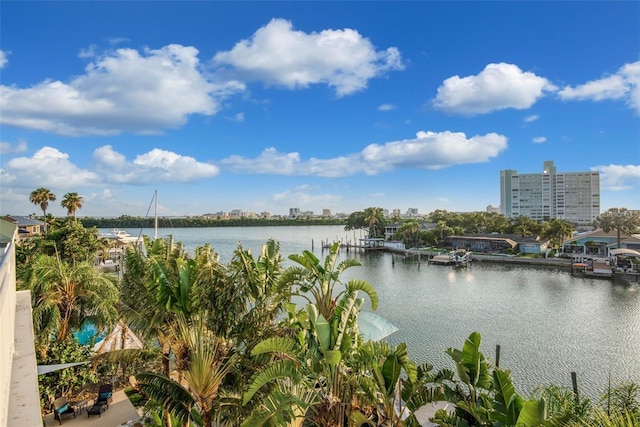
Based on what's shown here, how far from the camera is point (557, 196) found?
140 meters

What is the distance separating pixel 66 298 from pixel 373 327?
31.3 feet

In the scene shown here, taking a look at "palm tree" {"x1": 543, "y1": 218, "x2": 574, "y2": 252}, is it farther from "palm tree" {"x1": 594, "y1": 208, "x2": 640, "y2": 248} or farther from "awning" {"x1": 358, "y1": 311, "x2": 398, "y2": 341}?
"awning" {"x1": 358, "y1": 311, "x2": 398, "y2": 341}

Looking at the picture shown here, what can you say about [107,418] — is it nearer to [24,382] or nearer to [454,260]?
[24,382]

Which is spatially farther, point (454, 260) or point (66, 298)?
point (454, 260)

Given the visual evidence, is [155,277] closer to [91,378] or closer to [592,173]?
[91,378]

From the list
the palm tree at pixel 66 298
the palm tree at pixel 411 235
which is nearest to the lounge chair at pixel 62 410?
the palm tree at pixel 66 298

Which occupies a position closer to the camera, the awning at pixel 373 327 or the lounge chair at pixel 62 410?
the lounge chair at pixel 62 410

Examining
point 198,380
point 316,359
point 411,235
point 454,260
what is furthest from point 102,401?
point 411,235

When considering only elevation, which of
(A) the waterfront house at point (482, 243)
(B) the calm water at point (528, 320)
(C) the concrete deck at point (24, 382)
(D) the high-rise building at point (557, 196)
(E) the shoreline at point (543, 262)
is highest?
(D) the high-rise building at point (557, 196)

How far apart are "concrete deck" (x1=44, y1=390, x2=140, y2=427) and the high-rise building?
14854 cm

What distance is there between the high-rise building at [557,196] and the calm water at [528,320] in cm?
11344

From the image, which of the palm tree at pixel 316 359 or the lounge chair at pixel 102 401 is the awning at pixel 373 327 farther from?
the lounge chair at pixel 102 401

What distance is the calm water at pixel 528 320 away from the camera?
17.2 metres

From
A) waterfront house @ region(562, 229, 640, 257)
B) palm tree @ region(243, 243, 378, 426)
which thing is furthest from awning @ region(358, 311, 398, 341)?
waterfront house @ region(562, 229, 640, 257)
